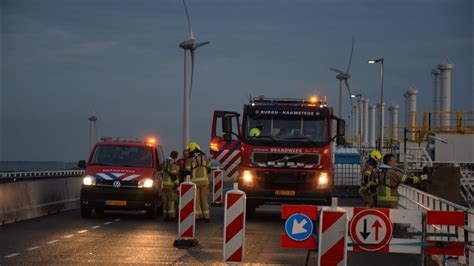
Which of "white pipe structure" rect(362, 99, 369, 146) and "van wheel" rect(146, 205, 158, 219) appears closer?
"van wheel" rect(146, 205, 158, 219)

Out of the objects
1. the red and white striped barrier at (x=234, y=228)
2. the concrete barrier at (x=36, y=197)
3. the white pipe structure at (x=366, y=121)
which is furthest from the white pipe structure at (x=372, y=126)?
the red and white striped barrier at (x=234, y=228)

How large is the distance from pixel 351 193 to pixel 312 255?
24580mm

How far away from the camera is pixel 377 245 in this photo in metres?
11.2

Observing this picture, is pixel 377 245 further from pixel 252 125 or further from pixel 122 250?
pixel 252 125

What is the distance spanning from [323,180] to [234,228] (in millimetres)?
11203

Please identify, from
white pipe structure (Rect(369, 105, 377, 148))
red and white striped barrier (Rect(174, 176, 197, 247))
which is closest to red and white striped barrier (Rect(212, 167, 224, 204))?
red and white striped barrier (Rect(174, 176, 197, 247))

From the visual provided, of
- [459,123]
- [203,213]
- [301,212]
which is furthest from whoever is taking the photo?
[459,123]

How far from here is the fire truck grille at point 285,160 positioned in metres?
24.3

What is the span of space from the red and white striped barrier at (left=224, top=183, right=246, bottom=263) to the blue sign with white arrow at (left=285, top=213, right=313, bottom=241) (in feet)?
8.24

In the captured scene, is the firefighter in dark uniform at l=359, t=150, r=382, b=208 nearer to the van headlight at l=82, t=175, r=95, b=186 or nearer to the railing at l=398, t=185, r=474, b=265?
the railing at l=398, t=185, r=474, b=265

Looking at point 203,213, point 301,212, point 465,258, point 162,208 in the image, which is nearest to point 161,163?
point 162,208

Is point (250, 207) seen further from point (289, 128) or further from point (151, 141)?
point (151, 141)

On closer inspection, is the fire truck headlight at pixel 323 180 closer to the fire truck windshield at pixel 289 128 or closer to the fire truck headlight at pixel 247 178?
the fire truck windshield at pixel 289 128

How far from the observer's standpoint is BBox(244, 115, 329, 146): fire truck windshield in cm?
2439
